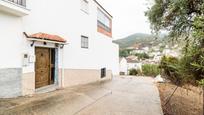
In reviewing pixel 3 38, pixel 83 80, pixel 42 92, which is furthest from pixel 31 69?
pixel 83 80

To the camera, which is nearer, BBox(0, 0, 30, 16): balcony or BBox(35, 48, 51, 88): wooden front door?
BBox(0, 0, 30, 16): balcony

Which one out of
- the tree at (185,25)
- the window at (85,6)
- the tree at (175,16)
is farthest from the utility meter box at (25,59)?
the window at (85,6)

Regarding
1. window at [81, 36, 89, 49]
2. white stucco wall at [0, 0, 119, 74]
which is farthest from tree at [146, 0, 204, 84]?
window at [81, 36, 89, 49]

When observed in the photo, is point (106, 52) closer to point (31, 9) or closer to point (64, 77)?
point (64, 77)

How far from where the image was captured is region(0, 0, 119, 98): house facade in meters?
9.12

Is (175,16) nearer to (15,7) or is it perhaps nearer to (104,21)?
(15,7)

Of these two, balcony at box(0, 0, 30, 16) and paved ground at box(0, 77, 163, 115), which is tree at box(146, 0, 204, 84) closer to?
paved ground at box(0, 77, 163, 115)

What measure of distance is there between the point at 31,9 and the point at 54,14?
219 cm

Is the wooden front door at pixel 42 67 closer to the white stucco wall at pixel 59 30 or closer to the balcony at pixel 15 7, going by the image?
the white stucco wall at pixel 59 30

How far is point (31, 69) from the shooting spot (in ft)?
34.6

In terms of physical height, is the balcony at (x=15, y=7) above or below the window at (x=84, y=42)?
above

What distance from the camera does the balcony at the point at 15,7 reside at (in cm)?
830

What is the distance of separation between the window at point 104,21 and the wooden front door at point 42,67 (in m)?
9.51

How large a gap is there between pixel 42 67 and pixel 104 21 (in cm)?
Answer: 1245
